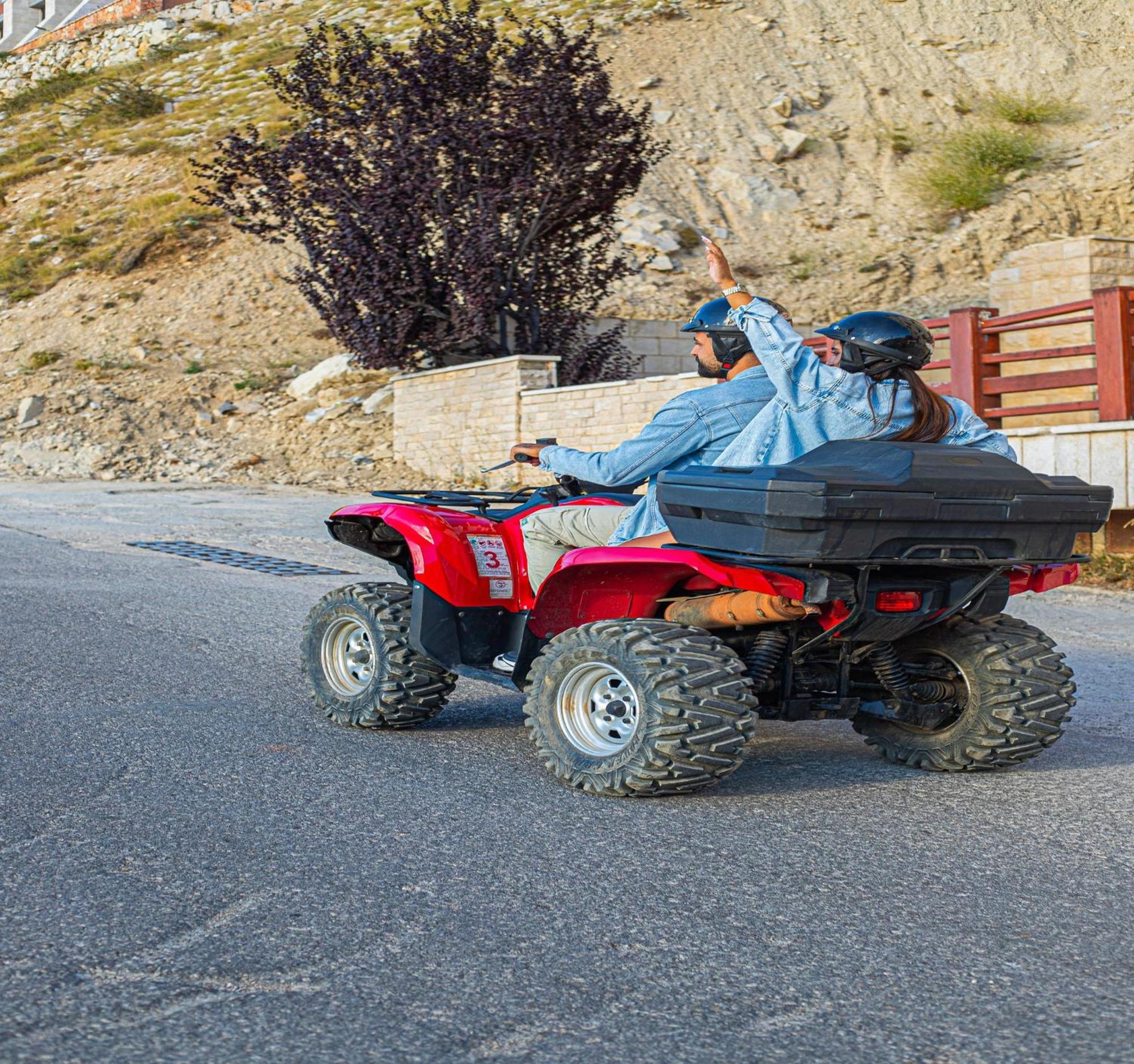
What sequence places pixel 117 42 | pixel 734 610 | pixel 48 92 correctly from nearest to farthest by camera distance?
1. pixel 734 610
2. pixel 48 92
3. pixel 117 42

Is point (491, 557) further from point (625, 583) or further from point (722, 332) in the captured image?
point (722, 332)

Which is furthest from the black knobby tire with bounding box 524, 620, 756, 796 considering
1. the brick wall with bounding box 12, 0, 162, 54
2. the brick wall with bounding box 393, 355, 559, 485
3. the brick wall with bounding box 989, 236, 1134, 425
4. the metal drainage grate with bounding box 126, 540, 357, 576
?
the brick wall with bounding box 12, 0, 162, 54

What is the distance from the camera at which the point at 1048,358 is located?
1435cm

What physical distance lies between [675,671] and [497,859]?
3.16 feet

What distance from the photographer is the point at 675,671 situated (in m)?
4.91

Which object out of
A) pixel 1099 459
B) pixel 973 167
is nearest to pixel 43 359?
pixel 1099 459

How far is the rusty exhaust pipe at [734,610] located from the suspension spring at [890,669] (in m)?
0.37

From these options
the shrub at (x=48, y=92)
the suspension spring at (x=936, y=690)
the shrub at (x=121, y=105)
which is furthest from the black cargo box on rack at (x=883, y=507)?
the shrub at (x=48, y=92)

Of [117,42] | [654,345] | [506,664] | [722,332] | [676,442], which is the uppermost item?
[117,42]

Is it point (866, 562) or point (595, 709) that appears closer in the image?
point (866, 562)

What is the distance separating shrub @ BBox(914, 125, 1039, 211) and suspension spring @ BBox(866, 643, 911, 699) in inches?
1381

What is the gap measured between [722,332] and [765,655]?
48.9 inches

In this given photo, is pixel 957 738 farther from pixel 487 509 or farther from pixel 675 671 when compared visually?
pixel 487 509

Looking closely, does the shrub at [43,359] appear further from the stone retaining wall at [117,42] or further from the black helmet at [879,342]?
the stone retaining wall at [117,42]
